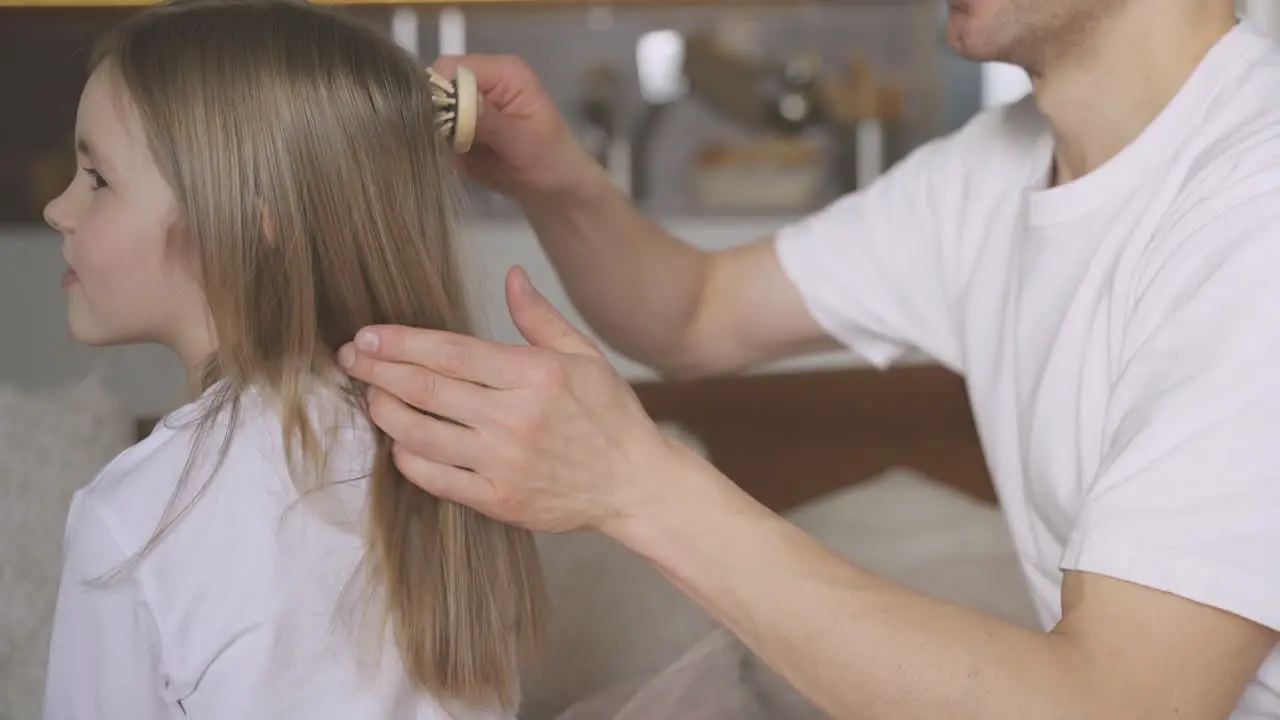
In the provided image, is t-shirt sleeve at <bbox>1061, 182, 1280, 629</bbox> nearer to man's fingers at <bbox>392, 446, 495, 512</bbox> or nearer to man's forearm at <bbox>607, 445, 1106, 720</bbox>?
man's forearm at <bbox>607, 445, 1106, 720</bbox>

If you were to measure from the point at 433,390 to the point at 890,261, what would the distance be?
0.67 metres

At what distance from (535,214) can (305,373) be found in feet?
1.47

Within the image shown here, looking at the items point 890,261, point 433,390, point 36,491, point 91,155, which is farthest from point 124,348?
point 433,390

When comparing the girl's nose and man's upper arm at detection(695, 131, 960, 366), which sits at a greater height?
the girl's nose

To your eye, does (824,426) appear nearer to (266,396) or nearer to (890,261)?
(890,261)

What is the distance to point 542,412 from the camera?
33.2 inches

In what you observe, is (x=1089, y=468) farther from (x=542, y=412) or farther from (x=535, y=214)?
(x=535, y=214)

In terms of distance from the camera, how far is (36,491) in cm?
130

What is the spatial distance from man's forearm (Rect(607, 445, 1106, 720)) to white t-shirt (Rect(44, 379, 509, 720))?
0.59 ft

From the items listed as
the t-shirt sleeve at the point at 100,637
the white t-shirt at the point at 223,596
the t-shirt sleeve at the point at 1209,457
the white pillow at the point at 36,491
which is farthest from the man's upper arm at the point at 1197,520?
the white pillow at the point at 36,491

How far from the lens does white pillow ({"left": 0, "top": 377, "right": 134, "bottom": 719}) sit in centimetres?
124

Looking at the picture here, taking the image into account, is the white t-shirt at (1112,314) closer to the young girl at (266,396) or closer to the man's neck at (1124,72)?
the man's neck at (1124,72)

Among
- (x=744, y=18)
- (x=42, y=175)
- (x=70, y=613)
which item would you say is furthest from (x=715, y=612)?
(x=744, y=18)

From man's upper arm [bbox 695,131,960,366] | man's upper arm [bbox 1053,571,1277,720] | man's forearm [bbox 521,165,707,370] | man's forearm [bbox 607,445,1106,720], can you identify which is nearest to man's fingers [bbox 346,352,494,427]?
man's forearm [bbox 607,445,1106,720]
